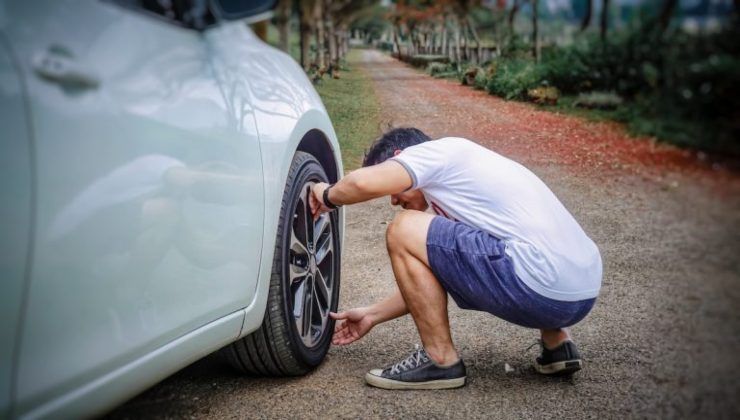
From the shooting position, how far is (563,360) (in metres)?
2.33

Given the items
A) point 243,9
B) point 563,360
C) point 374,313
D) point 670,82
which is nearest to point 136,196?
point 243,9

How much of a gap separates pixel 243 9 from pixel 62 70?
0.53m

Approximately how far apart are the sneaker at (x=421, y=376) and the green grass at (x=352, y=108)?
2.32 feet

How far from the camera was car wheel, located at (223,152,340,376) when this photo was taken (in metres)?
2.19


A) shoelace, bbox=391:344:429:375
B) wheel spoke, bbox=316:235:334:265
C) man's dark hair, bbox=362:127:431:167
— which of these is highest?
man's dark hair, bbox=362:127:431:167

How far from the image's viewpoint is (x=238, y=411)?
2.18 meters

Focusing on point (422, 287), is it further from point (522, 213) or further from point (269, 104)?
point (269, 104)

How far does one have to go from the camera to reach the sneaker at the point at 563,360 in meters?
2.32

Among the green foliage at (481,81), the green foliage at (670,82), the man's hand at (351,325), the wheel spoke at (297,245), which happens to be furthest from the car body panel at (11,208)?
the man's hand at (351,325)

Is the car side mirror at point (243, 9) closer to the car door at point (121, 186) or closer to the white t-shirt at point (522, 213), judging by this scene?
the car door at point (121, 186)

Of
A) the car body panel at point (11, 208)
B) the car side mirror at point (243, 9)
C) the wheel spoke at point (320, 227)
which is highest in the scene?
the car side mirror at point (243, 9)

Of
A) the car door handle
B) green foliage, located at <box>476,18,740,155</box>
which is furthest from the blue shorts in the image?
the car door handle

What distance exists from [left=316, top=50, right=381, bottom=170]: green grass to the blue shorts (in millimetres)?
382

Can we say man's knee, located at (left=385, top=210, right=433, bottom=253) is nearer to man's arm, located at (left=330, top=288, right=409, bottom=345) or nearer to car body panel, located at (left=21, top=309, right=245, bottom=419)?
man's arm, located at (left=330, top=288, right=409, bottom=345)
